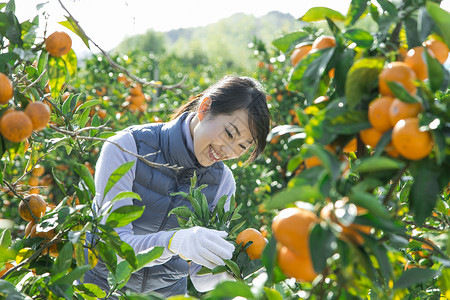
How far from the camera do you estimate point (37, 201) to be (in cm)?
105

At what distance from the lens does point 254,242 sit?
1.09 meters

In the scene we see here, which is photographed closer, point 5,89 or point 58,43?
point 5,89

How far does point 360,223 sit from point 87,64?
3.45 metres

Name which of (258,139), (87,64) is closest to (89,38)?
(258,139)

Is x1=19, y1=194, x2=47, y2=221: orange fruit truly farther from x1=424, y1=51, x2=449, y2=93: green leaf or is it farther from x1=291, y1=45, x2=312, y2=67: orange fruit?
x1=424, y1=51, x2=449, y2=93: green leaf

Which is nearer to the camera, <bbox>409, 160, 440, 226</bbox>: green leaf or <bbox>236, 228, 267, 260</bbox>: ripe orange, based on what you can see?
<bbox>409, 160, 440, 226</bbox>: green leaf

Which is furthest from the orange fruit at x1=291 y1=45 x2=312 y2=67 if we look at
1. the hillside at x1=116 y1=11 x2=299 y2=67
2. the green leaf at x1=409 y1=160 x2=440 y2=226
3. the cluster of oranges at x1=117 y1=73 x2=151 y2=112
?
the hillside at x1=116 y1=11 x2=299 y2=67

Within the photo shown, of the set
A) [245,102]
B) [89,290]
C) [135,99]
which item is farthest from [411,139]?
[135,99]

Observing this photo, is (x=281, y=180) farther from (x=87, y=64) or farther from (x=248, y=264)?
(x=248, y=264)

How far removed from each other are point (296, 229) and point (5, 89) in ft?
1.63

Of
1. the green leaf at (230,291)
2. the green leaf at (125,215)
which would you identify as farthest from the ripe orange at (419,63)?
the green leaf at (125,215)

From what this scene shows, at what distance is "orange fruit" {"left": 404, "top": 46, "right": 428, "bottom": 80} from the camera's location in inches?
22.4

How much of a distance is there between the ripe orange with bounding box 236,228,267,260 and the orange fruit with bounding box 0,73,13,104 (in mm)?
654

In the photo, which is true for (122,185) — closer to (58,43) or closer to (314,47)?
(58,43)
